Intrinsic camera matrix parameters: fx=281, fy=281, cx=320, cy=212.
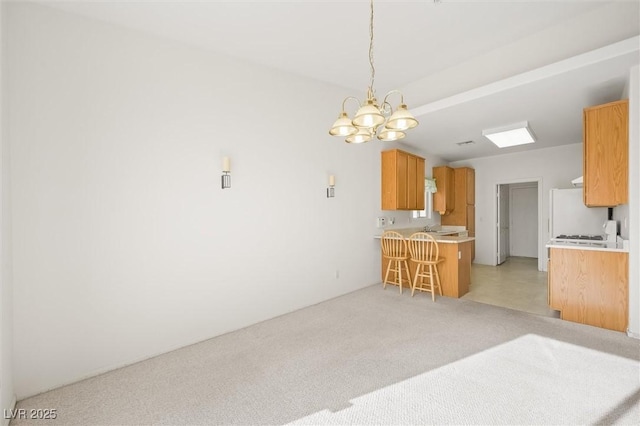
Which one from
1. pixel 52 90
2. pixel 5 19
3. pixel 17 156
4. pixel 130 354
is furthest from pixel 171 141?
pixel 130 354

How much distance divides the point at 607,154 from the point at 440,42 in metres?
2.16

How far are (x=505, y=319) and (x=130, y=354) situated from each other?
3930 mm

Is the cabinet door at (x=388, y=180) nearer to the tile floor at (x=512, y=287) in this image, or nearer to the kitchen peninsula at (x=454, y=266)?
the kitchen peninsula at (x=454, y=266)

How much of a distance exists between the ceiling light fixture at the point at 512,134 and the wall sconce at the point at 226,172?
A: 427cm

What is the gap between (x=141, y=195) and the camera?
8.35 feet

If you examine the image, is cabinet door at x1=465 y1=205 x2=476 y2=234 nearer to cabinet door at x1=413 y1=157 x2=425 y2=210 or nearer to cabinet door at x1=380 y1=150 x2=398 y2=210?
cabinet door at x1=413 y1=157 x2=425 y2=210

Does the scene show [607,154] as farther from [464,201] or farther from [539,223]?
[464,201]

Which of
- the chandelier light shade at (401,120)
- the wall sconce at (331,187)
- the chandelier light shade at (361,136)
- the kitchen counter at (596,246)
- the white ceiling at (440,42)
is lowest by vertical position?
the kitchen counter at (596,246)

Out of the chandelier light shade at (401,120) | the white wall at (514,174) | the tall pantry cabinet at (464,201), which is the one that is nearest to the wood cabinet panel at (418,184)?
the tall pantry cabinet at (464,201)

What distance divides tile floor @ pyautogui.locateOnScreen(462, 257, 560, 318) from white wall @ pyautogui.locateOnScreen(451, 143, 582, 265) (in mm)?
564

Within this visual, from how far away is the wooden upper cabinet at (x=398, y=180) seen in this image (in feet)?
16.0

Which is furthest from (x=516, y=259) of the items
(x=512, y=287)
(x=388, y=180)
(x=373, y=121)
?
(x=373, y=121)

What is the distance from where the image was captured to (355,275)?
4520mm

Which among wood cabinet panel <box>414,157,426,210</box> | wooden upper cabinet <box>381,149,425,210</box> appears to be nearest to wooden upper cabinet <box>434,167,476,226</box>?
wood cabinet panel <box>414,157,426,210</box>
